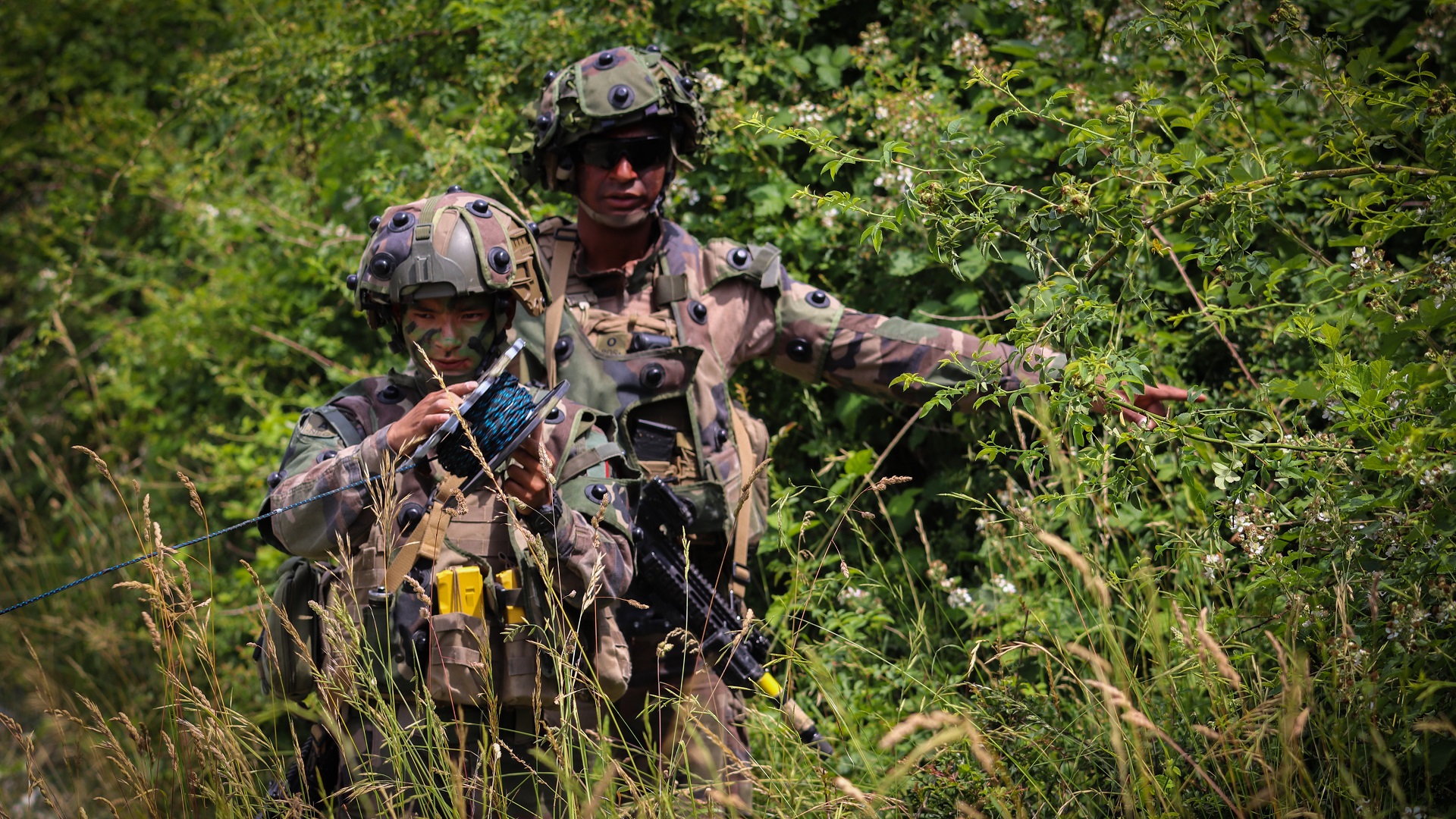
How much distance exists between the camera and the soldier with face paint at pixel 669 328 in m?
3.46

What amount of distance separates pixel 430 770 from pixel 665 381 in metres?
1.33

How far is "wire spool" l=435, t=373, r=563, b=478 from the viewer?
2.70m

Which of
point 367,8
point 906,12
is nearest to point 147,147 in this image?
point 367,8

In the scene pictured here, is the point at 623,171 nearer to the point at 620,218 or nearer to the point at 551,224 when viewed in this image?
the point at 620,218

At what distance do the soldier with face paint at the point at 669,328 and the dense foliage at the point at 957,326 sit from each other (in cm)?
27

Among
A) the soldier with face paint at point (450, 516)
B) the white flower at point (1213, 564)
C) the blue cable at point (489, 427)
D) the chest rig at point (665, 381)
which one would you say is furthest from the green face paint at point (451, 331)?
the white flower at point (1213, 564)

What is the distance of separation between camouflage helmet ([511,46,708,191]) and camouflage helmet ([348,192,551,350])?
21.4 inches

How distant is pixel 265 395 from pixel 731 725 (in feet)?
11.1

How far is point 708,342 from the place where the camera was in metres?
3.61

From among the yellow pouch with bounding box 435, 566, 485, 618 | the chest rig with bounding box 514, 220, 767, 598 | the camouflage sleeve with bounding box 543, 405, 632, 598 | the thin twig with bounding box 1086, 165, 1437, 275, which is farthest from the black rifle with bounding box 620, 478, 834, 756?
the thin twig with bounding box 1086, 165, 1437, 275

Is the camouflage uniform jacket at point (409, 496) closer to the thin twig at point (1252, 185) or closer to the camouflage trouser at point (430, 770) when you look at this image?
the camouflage trouser at point (430, 770)

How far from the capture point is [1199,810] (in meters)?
2.45

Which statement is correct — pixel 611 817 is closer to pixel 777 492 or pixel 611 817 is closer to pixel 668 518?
pixel 668 518

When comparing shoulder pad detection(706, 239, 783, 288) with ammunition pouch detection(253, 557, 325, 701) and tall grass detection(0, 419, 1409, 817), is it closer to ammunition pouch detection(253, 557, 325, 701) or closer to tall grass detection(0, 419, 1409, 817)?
tall grass detection(0, 419, 1409, 817)
